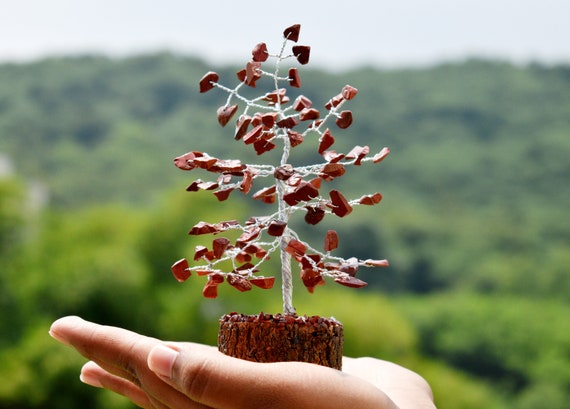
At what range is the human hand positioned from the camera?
1162 mm

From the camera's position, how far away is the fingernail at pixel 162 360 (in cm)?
116

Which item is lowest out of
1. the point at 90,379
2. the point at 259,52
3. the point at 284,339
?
the point at 90,379

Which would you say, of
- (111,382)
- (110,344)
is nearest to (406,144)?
(111,382)

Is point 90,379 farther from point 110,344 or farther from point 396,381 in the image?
point 396,381

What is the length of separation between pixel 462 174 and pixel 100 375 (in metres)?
32.4

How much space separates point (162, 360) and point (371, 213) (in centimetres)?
2903

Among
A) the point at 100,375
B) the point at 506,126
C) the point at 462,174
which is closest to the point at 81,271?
the point at 100,375

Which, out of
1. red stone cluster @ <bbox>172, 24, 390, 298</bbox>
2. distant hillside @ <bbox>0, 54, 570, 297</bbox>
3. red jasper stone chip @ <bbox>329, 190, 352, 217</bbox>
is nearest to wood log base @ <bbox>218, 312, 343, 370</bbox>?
red stone cluster @ <bbox>172, 24, 390, 298</bbox>

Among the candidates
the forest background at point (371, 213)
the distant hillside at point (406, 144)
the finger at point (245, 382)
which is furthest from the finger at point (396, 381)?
the distant hillside at point (406, 144)

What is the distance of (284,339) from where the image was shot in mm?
1373

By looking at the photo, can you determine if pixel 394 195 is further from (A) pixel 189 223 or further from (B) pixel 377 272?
(A) pixel 189 223

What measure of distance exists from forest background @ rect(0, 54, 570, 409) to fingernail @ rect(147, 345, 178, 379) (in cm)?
1321

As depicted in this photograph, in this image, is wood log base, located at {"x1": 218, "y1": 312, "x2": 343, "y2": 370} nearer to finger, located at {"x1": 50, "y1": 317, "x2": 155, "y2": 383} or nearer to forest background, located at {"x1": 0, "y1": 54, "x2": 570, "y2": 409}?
finger, located at {"x1": 50, "y1": 317, "x2": 155, "y2": 383}

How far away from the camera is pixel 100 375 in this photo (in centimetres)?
151
